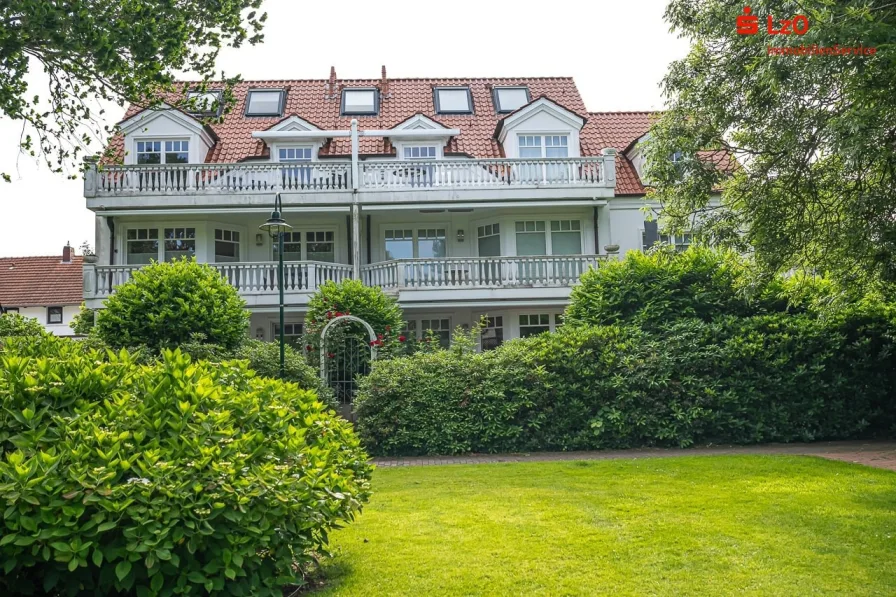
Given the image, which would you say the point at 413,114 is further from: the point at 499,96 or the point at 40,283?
the point at 40,283

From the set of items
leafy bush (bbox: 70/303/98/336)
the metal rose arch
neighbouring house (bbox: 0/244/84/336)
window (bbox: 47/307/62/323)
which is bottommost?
the metal rose arch

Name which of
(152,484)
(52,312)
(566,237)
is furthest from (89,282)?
(52,312)

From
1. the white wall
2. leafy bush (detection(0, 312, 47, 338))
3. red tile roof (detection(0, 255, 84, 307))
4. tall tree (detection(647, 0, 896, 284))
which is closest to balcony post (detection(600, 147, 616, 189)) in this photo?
tall tree (detection(647, 0, 896, 284))

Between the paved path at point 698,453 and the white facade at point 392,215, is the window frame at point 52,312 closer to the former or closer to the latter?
the white facade at point 392,215

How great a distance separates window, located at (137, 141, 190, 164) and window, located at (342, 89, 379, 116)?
587 centimetres

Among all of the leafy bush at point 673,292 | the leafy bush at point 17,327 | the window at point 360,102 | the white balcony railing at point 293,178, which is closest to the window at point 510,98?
the window at point 360,102

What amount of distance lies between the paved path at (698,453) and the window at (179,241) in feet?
44.0

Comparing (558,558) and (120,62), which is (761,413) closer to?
(558,558)

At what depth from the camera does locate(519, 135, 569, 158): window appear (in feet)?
82.2

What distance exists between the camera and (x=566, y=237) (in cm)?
2447

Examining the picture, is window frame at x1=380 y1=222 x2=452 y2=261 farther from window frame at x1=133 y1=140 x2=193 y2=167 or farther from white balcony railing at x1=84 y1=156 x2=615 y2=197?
window frame at x1=133 y1=140 x2=193 y2=167

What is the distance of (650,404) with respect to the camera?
1374 centimetres

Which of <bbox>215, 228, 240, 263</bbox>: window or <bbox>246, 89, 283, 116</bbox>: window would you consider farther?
<bbox>246, 89, 283, 116</bbox>: window

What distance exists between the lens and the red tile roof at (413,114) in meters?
25.4
